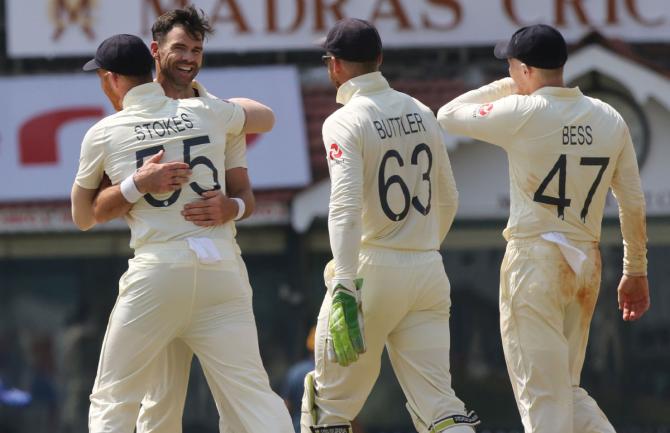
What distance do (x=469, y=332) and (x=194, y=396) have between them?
118 inches

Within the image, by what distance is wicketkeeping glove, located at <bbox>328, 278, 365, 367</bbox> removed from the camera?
7457 millimetres

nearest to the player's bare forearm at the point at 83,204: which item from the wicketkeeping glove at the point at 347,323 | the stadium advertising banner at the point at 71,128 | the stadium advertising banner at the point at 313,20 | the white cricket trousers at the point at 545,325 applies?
the wicketkeeping glove at the point at 347,323

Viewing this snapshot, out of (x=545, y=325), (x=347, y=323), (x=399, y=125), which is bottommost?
(x=545, y=325)

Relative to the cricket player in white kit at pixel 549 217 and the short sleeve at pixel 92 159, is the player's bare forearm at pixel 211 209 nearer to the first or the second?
the short sleeve at pixel 92 159

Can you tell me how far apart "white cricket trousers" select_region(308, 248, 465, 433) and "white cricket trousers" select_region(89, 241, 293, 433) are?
1.72 feet

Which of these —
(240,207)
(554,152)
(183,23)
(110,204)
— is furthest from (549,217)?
(110,204)

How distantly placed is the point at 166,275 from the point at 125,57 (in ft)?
3.52

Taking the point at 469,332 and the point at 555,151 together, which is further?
the point at 469,332

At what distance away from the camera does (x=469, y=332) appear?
17.1 meters

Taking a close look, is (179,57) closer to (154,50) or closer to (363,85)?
(154,50)

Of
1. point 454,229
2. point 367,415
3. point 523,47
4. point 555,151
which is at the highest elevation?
point 523,47

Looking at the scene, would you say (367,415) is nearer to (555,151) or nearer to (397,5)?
(397,5)

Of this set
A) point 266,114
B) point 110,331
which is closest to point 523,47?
point 266,114

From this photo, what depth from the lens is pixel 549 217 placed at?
312 inches
